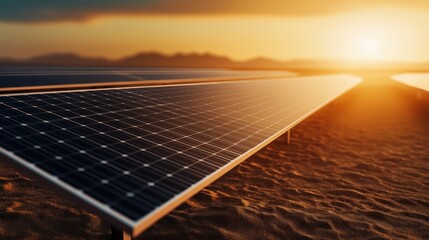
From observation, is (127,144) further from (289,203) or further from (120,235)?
(289,203)

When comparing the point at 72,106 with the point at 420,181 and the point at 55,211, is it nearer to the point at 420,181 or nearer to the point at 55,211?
the point at 55,211

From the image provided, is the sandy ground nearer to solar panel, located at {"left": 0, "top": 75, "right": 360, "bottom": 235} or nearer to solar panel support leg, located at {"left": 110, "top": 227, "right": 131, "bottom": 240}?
solar panel, located at {"left": 0, "top": 75, "right": 360, "bottom": 235}

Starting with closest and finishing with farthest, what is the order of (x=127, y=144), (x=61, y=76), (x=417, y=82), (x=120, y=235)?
1. (x=120, y=235)
2. (x=127, y=144)
3. (x=61, y=76)
4. (x=417, y=82)

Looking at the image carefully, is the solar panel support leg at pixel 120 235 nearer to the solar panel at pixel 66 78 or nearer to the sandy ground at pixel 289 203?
the sandy ground at pixel 289 203

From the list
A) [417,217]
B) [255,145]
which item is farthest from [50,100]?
[417,217]

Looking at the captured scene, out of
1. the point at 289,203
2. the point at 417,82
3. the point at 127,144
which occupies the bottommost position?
the point at 289,203

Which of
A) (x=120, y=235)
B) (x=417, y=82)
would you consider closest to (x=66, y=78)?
(x=120, y=235)
